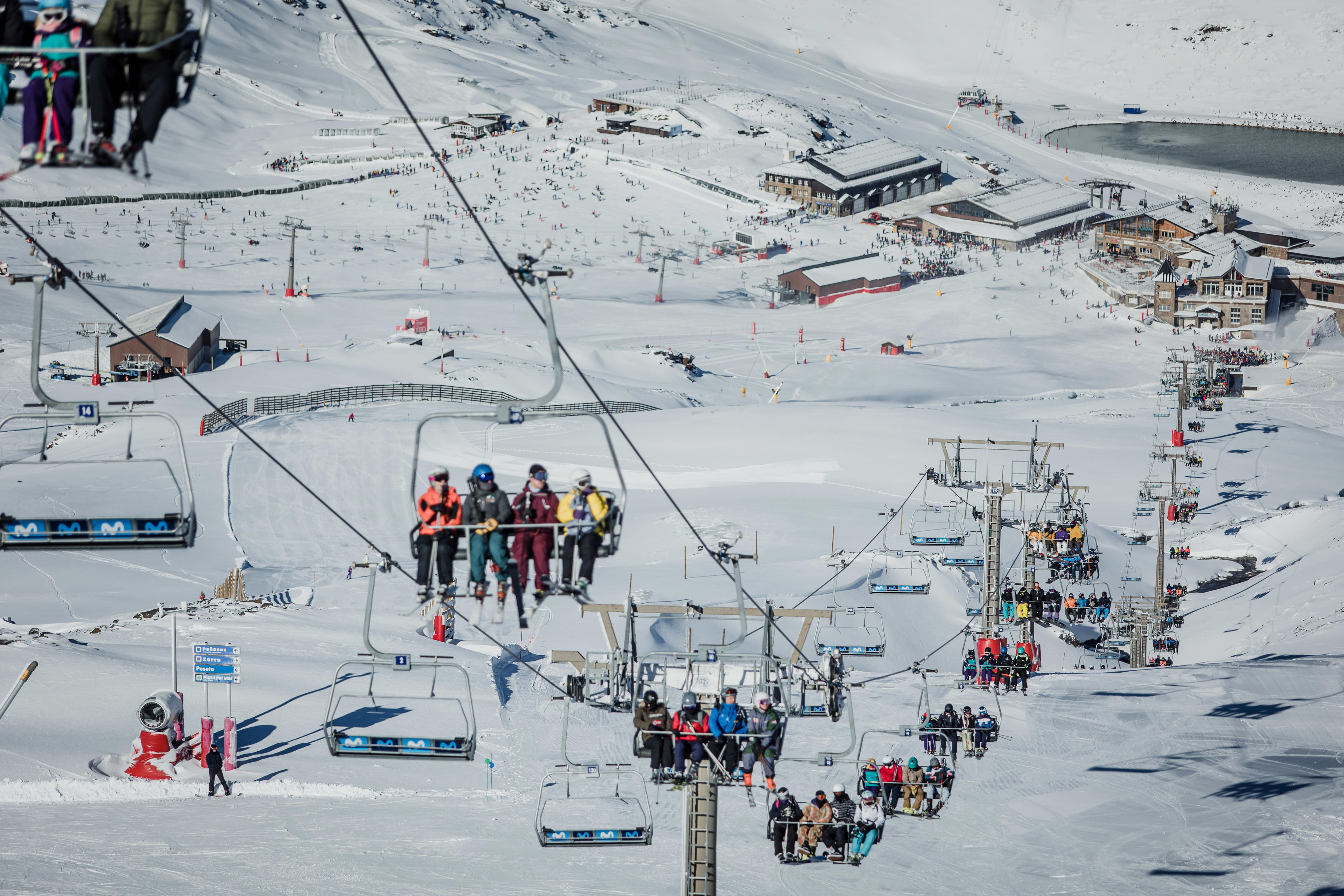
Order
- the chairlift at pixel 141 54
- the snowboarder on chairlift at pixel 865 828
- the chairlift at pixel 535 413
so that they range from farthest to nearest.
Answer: the snowboarder on chairlift at pixel 865 828, the chairlift at pixel 535 413, the chairlift at pixel 141 54

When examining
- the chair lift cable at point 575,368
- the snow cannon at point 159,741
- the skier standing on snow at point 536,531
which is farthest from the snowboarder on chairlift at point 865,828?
the snow cannon at point 159,741

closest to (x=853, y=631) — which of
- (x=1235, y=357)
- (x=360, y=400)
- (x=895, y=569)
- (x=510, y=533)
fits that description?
(x=895, y=569)

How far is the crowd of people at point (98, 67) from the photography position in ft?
22.8

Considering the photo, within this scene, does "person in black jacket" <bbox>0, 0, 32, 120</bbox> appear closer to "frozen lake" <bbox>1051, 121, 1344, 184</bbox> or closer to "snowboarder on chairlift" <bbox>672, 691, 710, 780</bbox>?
"snowboarder on chairlift" <bbox>672, 691, 710, 780</bbox>

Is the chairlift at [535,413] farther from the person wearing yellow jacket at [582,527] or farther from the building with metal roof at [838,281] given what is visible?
the building with metal roof at [838,281]

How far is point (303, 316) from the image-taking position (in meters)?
57.2

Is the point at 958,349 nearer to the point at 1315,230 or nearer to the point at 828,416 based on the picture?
the point at 828,416

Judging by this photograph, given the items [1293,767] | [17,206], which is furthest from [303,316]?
[1293,767]

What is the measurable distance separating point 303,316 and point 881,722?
42614 mm

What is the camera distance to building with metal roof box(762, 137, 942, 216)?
8388cm

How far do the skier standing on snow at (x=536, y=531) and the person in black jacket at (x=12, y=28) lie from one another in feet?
15.1

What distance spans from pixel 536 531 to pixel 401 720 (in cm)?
941

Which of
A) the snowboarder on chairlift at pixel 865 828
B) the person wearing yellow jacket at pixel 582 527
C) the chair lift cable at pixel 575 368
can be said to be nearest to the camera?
the chair lift cable at pixel 575 368

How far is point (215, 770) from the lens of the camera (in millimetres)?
16188
